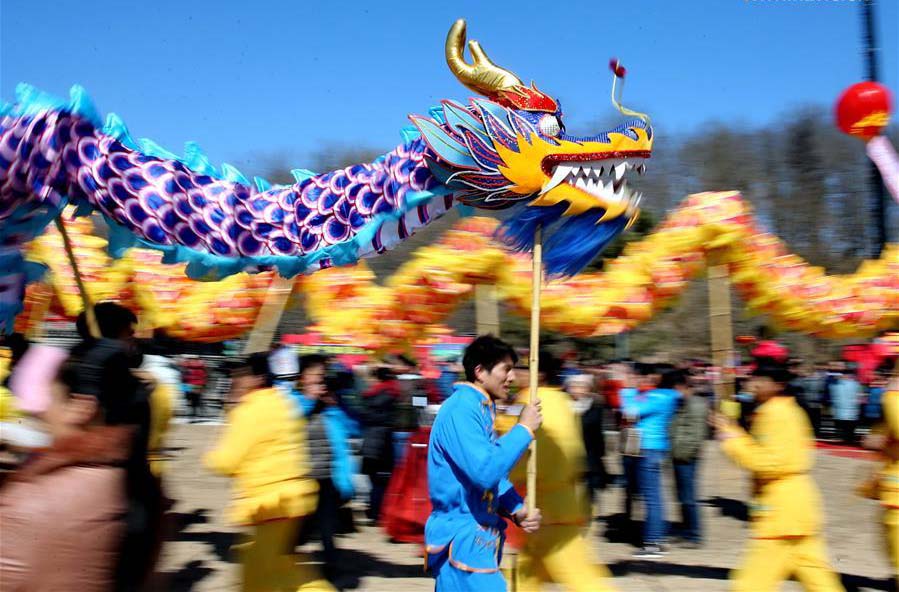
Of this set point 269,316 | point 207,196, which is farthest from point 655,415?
point 207,196

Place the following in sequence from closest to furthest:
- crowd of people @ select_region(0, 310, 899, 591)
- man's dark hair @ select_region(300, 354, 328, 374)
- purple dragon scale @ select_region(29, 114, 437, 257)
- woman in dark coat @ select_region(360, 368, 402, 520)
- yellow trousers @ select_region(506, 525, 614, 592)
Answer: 1. crowd of people @ select_region(0, 310, 899, 591)
2. yellow trousers @ select_region(506, 525, 614, 592)
3. purple dragon scale @ select_region(29, 114, 437, 257)
4. man's dark hair @ select_region(300, 354, 328, 374)
5. woman in dark coat @ select_region(360, 368, 402, 520)

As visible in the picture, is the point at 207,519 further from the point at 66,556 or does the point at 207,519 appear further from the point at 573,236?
the point at 66,556

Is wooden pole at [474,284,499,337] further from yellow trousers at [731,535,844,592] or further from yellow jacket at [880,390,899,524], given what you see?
yellow jacket at [880,390,899,524]

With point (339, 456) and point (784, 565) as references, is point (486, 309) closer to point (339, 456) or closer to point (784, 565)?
point (339, 456)

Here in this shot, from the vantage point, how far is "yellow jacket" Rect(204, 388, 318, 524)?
14.9 feet

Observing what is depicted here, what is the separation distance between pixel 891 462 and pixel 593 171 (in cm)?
231

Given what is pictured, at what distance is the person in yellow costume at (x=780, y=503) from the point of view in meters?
4.80

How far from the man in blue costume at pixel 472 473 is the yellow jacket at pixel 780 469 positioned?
5.46 feet

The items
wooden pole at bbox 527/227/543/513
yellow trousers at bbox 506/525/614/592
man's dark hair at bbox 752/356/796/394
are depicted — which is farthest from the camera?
man's dark hair at bbox 752/356/796/394

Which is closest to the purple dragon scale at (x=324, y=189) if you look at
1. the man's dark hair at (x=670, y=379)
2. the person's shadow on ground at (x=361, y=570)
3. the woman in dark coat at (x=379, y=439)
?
the person's shadow on ground at (x=361, y=570)

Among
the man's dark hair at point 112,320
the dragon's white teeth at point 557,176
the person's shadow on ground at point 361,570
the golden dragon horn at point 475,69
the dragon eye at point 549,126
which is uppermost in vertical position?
the golden dragon horn at point 475,69

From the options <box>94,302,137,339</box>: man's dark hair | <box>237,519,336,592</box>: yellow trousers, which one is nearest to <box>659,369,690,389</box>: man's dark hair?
<box>237,519,336,592</box>: yellow trousers

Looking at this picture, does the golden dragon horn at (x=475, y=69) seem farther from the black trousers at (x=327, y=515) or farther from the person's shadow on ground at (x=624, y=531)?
the person's shadow on ground at (x=624, y=531)

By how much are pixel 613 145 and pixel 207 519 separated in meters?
5.24
